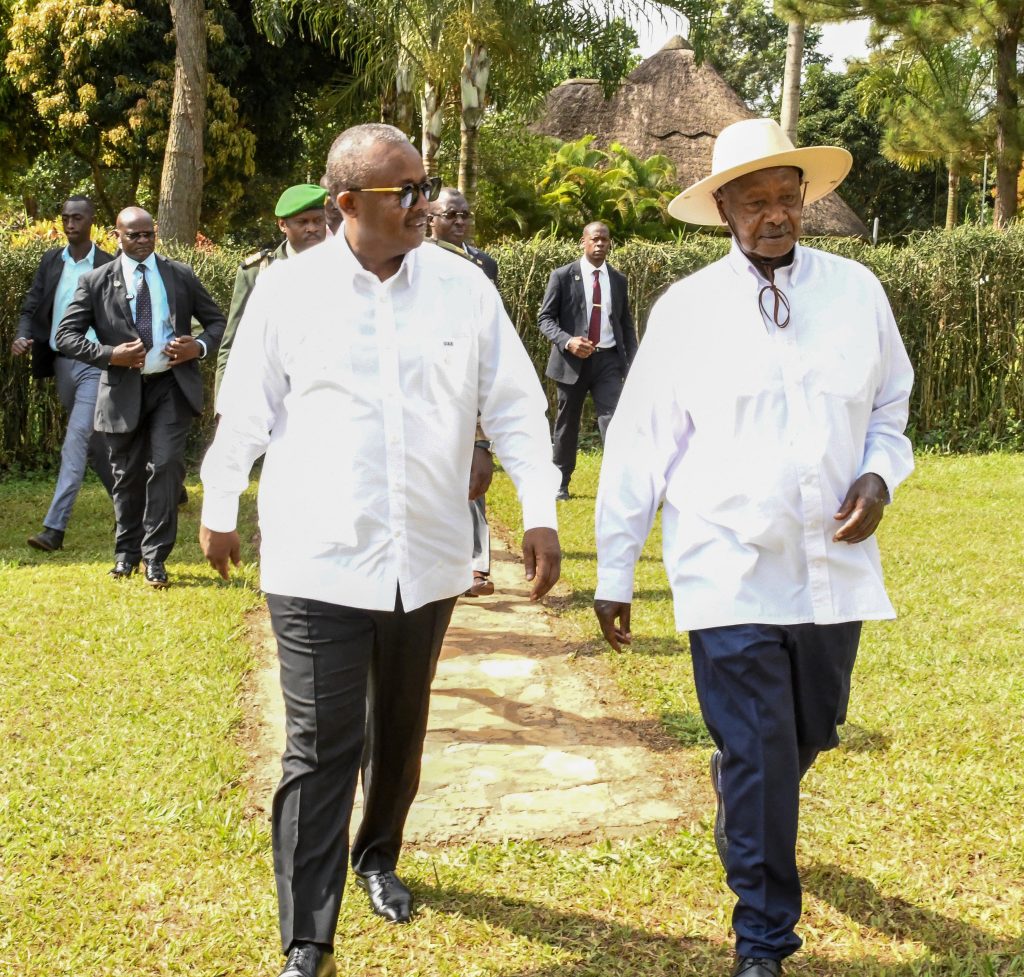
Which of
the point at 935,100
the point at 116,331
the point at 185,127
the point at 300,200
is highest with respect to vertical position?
the point at 935,100

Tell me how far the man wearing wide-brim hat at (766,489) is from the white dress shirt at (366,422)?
1.29 ft

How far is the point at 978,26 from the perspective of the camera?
1912 centimetres

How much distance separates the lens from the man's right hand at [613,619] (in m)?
3.68

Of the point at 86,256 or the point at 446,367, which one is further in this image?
the point at 86,256

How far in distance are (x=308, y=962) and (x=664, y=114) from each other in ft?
103

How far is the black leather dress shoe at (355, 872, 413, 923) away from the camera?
3814 millimetres

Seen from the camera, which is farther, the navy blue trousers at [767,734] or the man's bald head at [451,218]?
the man's bald head at [451,218]

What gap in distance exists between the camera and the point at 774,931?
131 inches

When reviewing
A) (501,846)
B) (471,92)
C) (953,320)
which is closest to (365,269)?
(501,846)

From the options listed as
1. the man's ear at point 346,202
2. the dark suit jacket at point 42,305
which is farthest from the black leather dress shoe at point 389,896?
the dark suit jacket at point 42,305

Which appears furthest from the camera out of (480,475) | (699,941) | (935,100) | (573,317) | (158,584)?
(935,100)

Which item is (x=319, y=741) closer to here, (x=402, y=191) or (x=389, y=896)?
(x=389, y=896)

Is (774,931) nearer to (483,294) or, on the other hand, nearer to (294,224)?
(483,294)

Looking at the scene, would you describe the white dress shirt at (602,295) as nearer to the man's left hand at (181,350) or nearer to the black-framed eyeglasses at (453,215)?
the black-framed eyeglasses at (453,215)
